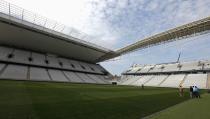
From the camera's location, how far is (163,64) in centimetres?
8344

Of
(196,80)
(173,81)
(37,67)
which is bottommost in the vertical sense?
(173,81)

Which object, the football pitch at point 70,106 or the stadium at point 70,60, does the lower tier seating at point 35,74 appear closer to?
the stadium at point 70,60

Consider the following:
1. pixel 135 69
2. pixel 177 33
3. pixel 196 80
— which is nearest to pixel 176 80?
pixel 196 80

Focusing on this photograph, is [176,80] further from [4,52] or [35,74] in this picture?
[4,52]

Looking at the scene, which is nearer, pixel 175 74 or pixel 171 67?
pixel 175 74

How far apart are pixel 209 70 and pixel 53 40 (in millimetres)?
47169

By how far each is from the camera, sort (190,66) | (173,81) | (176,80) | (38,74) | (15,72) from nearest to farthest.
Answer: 1. (15,72)
2. (38,74)
3. (176,80)
4. (173,81)
5. (190,66)

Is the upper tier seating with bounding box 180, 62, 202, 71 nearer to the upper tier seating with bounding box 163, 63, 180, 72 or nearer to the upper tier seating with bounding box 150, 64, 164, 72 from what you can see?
the upper tier seating with bounding box 163, 63, 180, 72

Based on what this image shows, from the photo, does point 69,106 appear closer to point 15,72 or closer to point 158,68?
point 15,72

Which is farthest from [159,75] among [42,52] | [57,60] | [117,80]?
[42,52]

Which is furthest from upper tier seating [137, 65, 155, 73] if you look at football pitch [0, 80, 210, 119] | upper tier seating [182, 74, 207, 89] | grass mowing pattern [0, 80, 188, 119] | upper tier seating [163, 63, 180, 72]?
grass mowing pattern [0, 80, 188, 119]

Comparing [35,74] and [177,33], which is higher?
[177,33]

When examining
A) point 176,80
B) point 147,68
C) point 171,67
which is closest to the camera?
point 176,80

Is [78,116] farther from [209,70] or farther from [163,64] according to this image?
[163,64]
